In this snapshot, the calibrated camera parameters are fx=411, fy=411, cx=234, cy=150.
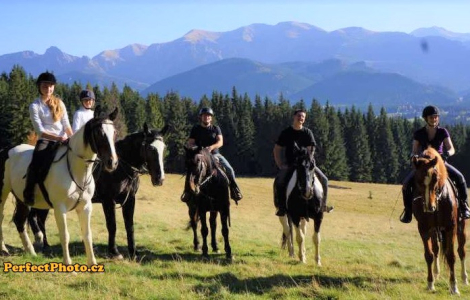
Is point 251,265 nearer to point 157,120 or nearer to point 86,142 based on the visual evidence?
point 86,142

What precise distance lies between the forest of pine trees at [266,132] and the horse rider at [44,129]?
7398 centimetres

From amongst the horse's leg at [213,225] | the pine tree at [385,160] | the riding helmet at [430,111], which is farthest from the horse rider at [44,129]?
the pine tree at [385,160]

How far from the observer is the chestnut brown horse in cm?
866

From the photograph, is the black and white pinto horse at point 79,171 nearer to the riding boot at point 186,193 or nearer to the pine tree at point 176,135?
the riding boot at point 186,193

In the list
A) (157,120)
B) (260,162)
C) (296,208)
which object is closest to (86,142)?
(296,208)

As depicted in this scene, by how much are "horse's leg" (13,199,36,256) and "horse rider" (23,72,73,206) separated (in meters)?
1.48

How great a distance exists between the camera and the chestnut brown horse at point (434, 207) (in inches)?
341

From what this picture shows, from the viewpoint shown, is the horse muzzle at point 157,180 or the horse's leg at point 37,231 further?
the horse's leg at point 37,231

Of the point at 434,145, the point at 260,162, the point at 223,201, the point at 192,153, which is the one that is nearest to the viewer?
the point at 434,145

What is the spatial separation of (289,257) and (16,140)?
6365cm

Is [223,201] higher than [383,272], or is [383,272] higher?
[223,201]

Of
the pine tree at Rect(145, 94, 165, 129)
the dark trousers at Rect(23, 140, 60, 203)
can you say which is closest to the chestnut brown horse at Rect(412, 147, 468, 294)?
the dark trousers at Rect(23, 140, 60, 203)

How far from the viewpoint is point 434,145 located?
1018 centimetres

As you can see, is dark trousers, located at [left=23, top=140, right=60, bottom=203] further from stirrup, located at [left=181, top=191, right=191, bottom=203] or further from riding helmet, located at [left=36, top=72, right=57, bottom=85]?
stirrup, located at [left=181, top=191, right=191, bottom=203]
